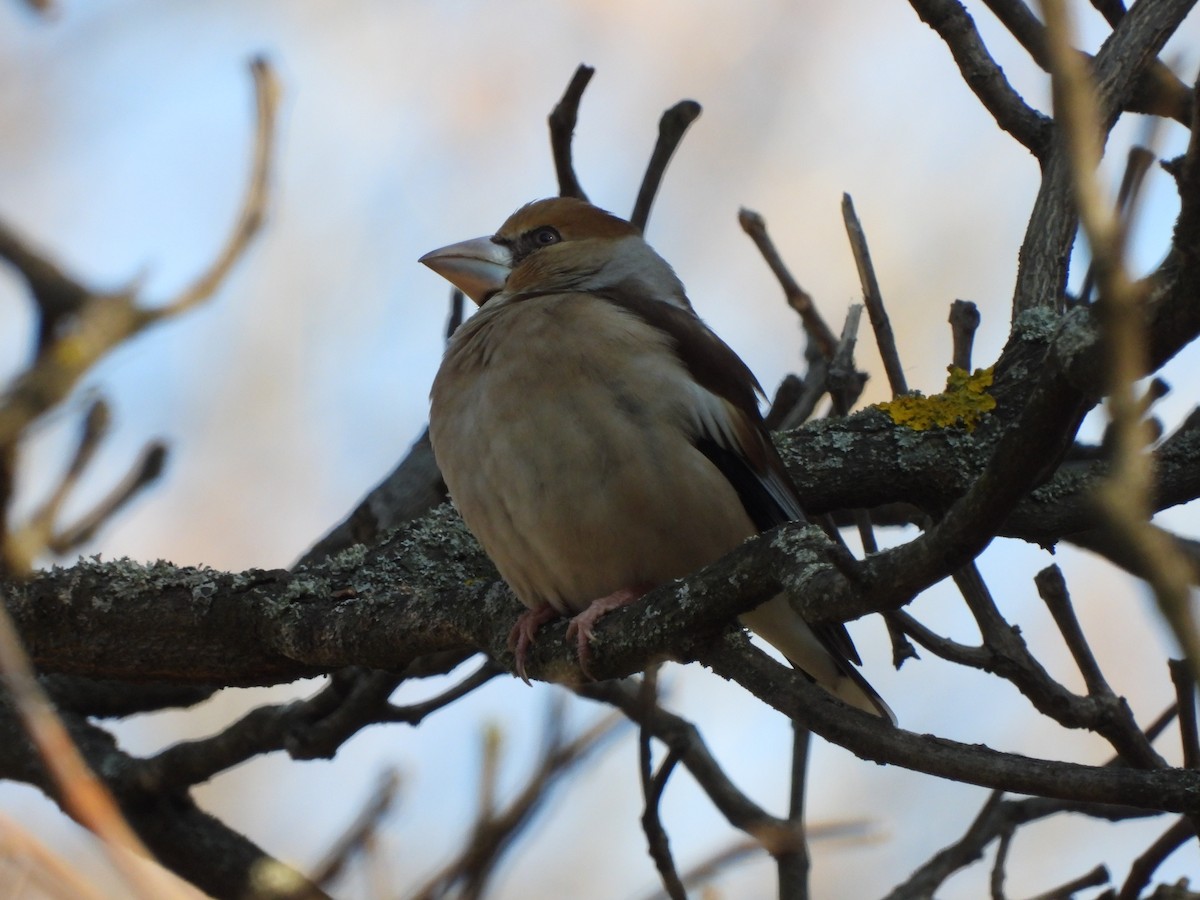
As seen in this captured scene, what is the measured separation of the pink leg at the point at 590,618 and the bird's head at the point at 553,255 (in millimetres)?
1471

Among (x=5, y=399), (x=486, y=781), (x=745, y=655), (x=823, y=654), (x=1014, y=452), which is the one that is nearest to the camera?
(x=486, y=781)

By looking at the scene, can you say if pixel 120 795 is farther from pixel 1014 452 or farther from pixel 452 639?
pixel 1014 452

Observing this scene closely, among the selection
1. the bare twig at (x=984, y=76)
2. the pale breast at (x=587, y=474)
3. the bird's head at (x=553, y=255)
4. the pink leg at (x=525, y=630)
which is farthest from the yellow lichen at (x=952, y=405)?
the bird's head at (x=553, y=255)

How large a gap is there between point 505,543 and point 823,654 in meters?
0.99

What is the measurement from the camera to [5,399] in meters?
Answer: 1.82

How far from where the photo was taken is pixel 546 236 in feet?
16.3

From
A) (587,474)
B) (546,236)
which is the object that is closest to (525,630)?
(587,474)

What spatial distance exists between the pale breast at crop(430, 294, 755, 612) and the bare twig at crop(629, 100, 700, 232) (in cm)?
98

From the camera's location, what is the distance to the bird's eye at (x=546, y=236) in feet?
16.3

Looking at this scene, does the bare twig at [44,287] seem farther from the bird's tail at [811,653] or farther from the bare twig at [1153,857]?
the bare twig at [1153,857]

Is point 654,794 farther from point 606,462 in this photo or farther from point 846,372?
point 846,372

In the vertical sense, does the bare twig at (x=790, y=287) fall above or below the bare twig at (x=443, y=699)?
above

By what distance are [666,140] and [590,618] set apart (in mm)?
1912

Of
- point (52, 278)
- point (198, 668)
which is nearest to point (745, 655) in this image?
point (52, 278)
